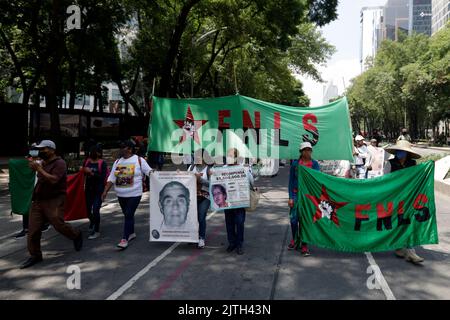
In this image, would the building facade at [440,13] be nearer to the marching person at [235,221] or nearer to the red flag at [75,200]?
the marching person at [235,221]

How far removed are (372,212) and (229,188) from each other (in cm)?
213

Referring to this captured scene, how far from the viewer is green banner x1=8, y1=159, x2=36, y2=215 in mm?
7914

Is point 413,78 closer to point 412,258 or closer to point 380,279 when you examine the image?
point 412,258

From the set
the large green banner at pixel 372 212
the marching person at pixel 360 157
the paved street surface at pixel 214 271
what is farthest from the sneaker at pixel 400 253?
the marching person at pixel 360 157

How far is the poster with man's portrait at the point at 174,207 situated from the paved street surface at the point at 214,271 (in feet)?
0.80

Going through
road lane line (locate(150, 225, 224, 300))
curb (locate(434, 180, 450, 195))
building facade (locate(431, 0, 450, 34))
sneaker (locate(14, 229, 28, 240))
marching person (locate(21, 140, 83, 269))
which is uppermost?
building facade (locate(431, 0, 450, 34))

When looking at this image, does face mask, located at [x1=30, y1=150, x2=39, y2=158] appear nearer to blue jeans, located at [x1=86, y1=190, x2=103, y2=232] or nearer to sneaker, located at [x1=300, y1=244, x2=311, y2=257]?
blue jeans, located at [x1=86, y1=190, x2=103, y2=232]

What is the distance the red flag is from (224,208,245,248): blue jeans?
2756 millimetres

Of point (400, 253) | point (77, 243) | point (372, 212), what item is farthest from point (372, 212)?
point (77, 243)

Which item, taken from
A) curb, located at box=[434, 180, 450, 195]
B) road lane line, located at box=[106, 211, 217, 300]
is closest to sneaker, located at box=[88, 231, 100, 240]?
road lane line, located at box=[106, 211, 217, 300]

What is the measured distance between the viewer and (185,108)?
27.2 feet

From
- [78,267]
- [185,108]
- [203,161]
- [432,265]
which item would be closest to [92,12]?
[185,108]

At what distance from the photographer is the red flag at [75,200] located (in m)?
7.66

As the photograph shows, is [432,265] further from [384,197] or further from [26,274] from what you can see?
[26,274]
